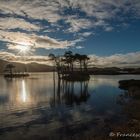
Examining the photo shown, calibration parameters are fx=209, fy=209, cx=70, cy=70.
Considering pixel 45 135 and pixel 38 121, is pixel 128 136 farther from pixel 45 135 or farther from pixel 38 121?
pixel 38 121

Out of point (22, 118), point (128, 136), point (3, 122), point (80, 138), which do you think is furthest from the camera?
point (22, 118)

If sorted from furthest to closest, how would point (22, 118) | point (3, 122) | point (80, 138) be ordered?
point (22, 118)
point (3, 122)
point (80, 138)

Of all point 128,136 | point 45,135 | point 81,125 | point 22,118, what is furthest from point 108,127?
point 22,118

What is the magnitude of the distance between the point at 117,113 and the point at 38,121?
10.2 metres

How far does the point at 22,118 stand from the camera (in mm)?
24828

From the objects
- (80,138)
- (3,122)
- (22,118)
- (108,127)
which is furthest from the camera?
(22,118)

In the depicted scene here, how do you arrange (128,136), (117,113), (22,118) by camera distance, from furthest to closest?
(117,113), (22,118), (128,136)

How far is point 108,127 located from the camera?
2036cm

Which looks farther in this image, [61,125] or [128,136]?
[61,125]

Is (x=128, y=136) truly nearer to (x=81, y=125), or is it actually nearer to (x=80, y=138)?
(x=80, y=138)

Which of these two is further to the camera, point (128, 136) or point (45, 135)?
point (45, 135)

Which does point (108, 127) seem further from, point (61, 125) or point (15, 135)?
point (15, 135)

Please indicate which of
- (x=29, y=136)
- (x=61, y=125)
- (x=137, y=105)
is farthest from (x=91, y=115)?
(x=29, y=136)

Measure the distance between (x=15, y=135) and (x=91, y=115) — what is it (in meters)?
10.7
